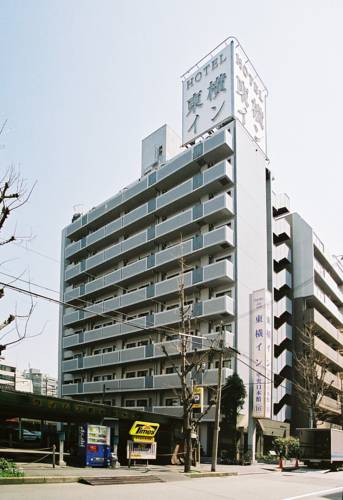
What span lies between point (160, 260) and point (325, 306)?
19077 mm

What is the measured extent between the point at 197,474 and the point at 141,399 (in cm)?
2358

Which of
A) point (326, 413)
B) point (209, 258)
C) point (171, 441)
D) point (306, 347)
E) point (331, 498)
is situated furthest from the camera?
point (326, 413)

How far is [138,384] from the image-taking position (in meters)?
46.4

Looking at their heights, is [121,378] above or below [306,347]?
below

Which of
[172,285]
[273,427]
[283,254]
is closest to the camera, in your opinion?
[273,427]

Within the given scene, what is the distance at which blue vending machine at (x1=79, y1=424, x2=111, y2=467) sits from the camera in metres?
24.7

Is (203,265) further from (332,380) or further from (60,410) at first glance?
(60,410)

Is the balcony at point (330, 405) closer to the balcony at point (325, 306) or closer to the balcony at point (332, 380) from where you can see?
the balcony at point (332, 380)

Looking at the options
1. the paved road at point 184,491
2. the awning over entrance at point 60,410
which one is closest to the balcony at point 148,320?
the awning over entrance at point 60,410

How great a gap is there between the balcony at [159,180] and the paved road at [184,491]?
91.7 ft

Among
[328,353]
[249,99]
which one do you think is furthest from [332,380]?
[249,99]

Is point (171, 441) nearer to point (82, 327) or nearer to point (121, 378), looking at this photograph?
point (121, 378)

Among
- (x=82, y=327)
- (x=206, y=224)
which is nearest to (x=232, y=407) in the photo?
(x=206, y=224)

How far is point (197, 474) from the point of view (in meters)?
24.9
